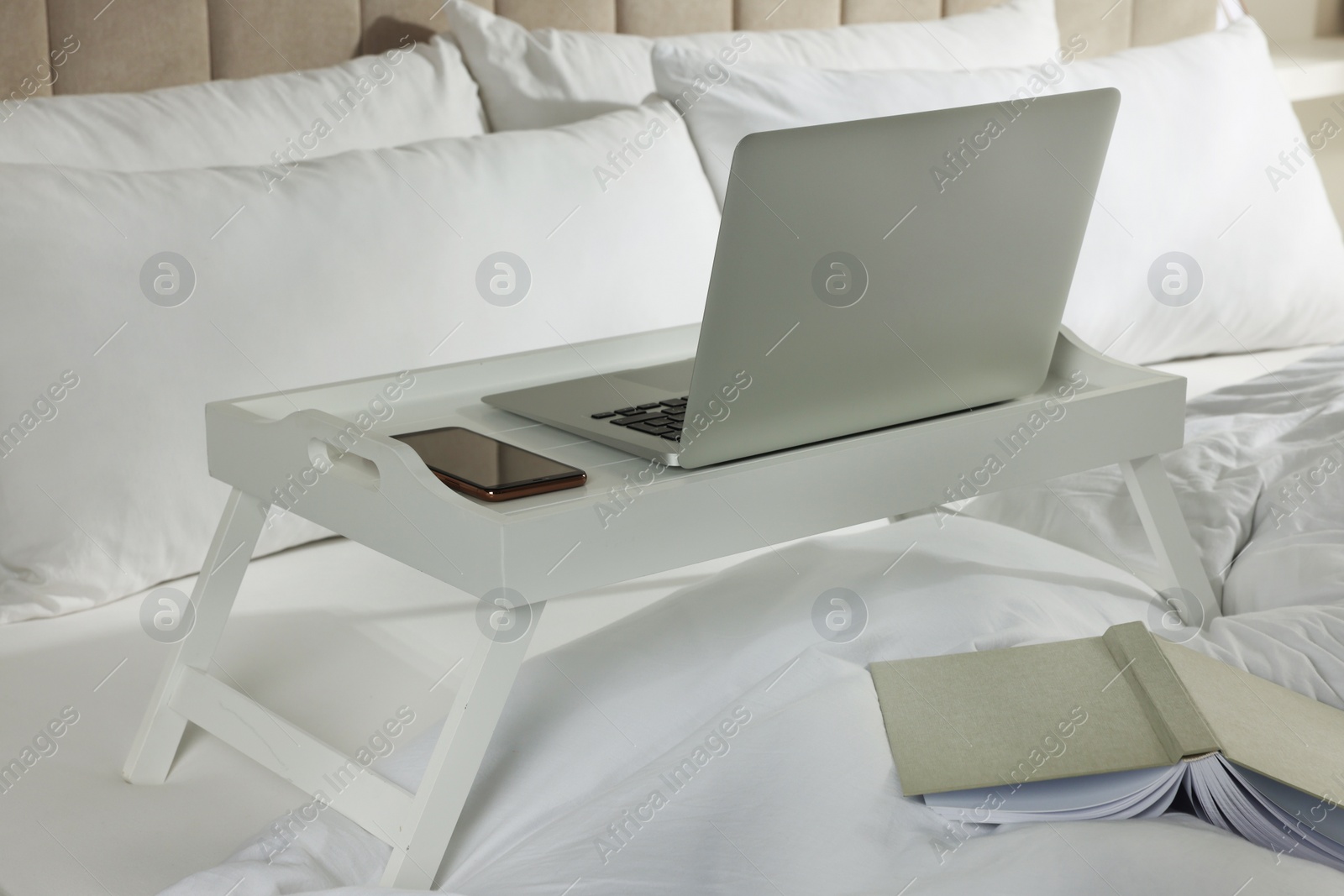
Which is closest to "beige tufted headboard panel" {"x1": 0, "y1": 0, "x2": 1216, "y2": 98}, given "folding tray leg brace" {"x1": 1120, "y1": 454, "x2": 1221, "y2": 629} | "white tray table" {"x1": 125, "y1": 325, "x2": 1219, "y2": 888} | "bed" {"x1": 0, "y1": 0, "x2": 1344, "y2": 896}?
"bed" {"x1": 0, "y1": 0, "x2": 1344, "y2": 896}

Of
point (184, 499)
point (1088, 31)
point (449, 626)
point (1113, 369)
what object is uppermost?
point (1088, 31)

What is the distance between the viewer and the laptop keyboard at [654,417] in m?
0.92

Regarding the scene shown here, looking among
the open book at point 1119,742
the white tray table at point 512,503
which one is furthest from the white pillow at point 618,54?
the open book at point 1119,742

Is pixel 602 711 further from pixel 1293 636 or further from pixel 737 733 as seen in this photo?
pixel 1293 636

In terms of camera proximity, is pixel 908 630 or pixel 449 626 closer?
pixel 908 630

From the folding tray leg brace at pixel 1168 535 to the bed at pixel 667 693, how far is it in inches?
1.5

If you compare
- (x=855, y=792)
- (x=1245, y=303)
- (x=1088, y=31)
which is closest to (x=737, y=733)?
(x=855, y=792)

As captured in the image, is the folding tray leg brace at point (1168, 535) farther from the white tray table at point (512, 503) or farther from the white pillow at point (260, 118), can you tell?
the white pillow at point (260, 118)

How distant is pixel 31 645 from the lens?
1.12 meters

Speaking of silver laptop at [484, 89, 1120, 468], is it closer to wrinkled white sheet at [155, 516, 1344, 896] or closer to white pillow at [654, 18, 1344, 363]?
wrinkled white sheet at [155, 516, 1344, 896]

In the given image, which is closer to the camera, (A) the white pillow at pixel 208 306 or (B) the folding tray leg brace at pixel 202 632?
(B) the folding tray leg brace at pixel 202 632

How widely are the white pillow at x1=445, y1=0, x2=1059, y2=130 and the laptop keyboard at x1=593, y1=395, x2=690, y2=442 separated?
0.81 m

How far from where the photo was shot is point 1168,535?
1.14 m

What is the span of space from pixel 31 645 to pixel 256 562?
0.78ft
